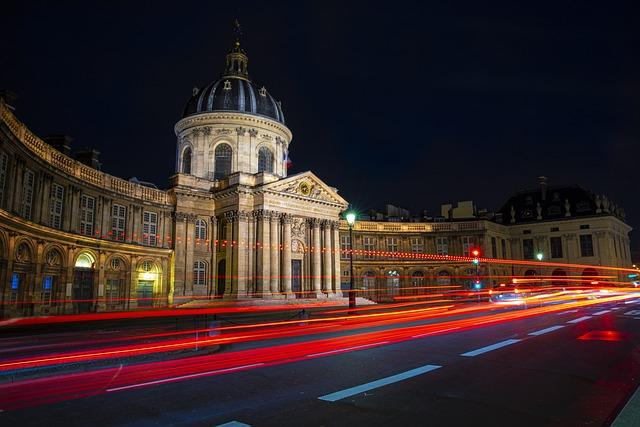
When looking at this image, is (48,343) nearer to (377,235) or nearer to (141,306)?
(141,306)

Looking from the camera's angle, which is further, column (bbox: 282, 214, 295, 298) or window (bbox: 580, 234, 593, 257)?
window (bbox: 580, 234, 593, 257)

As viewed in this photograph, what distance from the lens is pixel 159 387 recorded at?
948cm

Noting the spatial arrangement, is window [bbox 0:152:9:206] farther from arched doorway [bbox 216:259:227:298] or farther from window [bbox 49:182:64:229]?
arched doorway [bbox 216:259:227:298]

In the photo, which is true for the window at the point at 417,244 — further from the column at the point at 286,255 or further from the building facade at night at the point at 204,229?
the column at the point at 286,255

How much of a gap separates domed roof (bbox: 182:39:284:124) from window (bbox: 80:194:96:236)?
59.3 feet

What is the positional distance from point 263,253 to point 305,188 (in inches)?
310

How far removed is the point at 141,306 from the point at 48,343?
2336cm

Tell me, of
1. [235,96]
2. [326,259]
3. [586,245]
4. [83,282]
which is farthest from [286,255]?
[586,245]

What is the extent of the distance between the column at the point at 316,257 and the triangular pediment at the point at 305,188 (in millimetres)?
2590

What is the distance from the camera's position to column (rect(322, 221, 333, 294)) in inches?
1853

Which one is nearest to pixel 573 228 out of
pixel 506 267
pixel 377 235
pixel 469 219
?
pixel 506 267

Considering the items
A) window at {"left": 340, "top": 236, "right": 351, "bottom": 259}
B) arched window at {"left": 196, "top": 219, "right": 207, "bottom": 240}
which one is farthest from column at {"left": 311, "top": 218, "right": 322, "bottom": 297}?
window at {"left": 340, "top": 236, "right": 351, "bottom": 259}

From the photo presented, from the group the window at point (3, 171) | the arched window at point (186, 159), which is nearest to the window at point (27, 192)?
the window at point (3, 171)

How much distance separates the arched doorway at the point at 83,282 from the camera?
33.1 m
